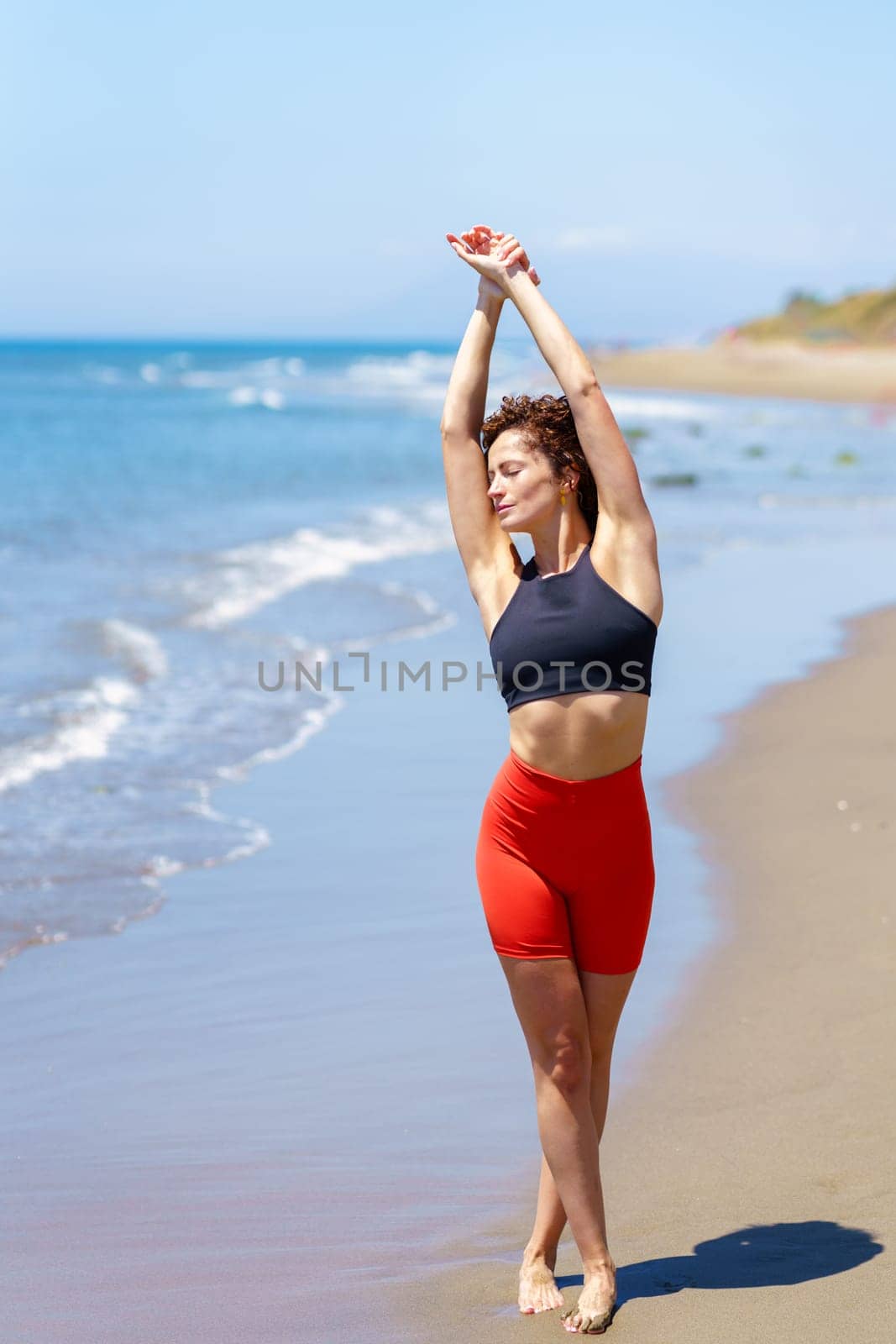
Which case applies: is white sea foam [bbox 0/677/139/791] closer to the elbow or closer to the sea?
the sea

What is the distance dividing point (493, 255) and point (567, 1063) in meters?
1.72

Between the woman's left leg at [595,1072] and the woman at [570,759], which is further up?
the woman at [570,759]

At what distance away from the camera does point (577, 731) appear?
3.10 metres

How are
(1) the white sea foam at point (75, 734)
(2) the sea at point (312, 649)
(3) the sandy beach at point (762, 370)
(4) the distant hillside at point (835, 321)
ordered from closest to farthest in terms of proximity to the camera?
(2) the sea at point (312, 649) → (1) the white sea foam at point (75, 734) → (3) the sandy beach at point (762, 370) → (4) the distant hillside at point (835, 321)

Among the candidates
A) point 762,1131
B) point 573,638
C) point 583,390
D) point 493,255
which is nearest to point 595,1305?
point 762,1131

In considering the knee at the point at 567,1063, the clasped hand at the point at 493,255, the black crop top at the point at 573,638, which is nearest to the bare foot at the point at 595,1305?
the knee at the point at 567,1063

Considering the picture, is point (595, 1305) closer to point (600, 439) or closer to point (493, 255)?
point (600, 439)

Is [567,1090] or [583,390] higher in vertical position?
[583,390]

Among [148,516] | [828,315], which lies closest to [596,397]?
[148,516]

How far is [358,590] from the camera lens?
14.5 meters

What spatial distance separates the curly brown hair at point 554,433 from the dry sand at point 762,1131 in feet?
5.42

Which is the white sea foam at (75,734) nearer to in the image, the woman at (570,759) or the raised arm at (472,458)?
the raised arm at (472,458)

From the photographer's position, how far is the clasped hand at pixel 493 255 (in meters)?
→ 3.30

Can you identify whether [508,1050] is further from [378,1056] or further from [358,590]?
[358,590]
